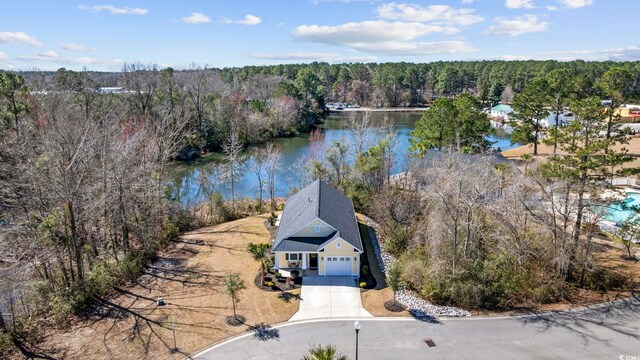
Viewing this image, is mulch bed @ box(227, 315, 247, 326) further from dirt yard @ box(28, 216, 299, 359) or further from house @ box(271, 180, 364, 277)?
house @ box(271, 180, 364, 277)

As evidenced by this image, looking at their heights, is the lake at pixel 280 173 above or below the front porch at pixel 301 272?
above

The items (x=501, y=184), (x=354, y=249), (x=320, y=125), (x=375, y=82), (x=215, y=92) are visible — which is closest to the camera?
(x=354, y=249)

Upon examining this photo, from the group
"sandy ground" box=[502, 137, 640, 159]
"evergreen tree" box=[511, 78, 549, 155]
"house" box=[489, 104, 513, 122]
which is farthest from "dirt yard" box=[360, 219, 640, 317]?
"house" box=[489, 104, 513, 122]

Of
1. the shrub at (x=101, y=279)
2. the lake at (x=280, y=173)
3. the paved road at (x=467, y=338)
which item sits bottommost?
the paved road at (x=467, y=338)

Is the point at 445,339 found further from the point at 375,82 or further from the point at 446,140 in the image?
the point at 375,82

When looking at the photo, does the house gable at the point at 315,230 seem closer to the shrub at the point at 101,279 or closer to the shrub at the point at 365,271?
the shrub at the point at 365,271

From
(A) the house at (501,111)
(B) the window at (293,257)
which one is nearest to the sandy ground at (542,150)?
(A) the house at (501,111)

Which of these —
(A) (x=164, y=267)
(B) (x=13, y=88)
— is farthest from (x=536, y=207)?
(B) (x=13, y=88)
